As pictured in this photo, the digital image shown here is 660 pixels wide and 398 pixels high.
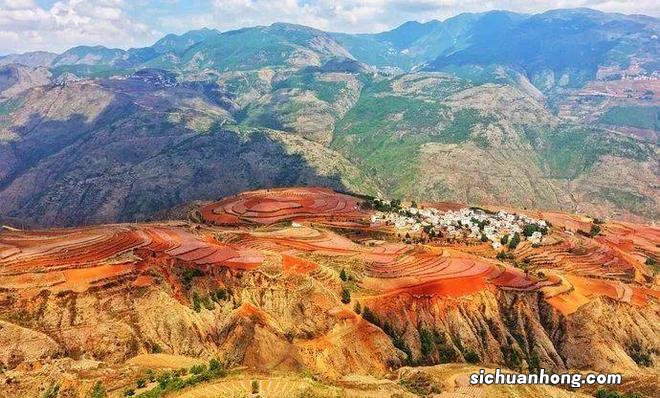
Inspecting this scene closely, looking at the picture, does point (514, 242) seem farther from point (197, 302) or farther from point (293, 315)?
point (197, 302)

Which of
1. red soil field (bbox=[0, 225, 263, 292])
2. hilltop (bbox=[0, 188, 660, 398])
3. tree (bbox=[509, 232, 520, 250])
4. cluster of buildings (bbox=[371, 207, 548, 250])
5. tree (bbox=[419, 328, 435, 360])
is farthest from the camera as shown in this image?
cluster of buildings (bbox=[371, 207, 548, 250])

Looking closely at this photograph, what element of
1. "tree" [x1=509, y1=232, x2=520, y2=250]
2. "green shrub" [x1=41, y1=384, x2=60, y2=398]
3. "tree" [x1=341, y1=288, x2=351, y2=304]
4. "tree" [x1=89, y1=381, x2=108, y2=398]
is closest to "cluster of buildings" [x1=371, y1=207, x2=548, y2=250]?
"tree" [x1=509, y1=232, x2=520, y2=250]

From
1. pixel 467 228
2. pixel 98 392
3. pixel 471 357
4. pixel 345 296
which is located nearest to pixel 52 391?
pixel 98 392

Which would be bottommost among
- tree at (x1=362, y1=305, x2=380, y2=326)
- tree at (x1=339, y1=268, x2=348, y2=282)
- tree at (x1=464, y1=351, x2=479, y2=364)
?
tree at (x1=464, y1=351, x2=479, y2=364)

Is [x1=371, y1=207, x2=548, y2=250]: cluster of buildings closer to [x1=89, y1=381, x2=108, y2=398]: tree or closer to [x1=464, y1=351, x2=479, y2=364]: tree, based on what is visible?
[x1=464, y1=351, x2=479, y2=364]: tree

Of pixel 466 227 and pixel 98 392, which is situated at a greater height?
pixel 98 392

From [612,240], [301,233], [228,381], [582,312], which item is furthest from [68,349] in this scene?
[612,240]

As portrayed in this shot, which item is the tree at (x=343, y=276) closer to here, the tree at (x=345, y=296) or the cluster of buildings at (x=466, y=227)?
the tree at (x=345, y=296)

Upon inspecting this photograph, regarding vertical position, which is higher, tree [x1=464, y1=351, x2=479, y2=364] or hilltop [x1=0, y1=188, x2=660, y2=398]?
hilltop [x1=0, y1=188, x2=660, y2=398]

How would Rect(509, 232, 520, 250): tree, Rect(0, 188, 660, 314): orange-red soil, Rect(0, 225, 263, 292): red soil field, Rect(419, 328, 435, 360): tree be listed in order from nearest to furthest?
Rect(0, 225, 263, 292): red soil field
Rect(0, 188, 660, 314): orange-red soil
Rect(419, 328, 435, 360): tree
Rect(509, 232, 520, 250): tree

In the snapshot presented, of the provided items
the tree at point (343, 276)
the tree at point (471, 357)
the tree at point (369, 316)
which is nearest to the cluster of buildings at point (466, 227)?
the tree at point (343, 276)

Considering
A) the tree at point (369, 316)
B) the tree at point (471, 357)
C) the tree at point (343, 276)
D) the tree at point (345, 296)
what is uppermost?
the tree at point (343, 276)

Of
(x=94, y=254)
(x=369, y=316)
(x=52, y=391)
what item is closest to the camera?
(x=52, y=391)

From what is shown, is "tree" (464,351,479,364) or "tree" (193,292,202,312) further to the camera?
"tree" (464,351,479,364)
